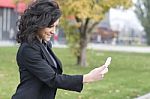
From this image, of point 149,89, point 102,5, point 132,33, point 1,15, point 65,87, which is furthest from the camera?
point 132,33

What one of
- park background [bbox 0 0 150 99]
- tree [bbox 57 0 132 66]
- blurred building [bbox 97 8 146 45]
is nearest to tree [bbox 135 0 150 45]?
blurred building [bbox 97 8 146 45]

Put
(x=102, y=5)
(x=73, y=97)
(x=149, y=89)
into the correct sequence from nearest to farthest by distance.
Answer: (x=73, y=97) → (x=149, y=89) → (x=102, y=5)

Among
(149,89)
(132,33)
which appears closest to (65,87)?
(149,89)

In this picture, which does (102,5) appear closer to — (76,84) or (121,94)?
(121,94)

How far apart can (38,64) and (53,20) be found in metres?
0.31

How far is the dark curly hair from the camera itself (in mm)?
3045

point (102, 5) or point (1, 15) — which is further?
point (1, 15)

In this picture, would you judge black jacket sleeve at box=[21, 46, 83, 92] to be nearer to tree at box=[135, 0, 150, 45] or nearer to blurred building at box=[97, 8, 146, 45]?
tree at box=[135, 0, 150, 45]

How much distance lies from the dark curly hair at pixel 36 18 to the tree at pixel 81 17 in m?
12.6

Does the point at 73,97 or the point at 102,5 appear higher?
the point at 102,5

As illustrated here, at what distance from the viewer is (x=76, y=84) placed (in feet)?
10.0

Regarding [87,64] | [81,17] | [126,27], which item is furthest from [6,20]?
[81,17]

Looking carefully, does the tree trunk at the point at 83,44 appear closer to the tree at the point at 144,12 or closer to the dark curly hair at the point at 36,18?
the dark curly hair at the point at 36,18

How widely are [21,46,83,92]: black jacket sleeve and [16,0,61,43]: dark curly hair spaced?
0.10 m
